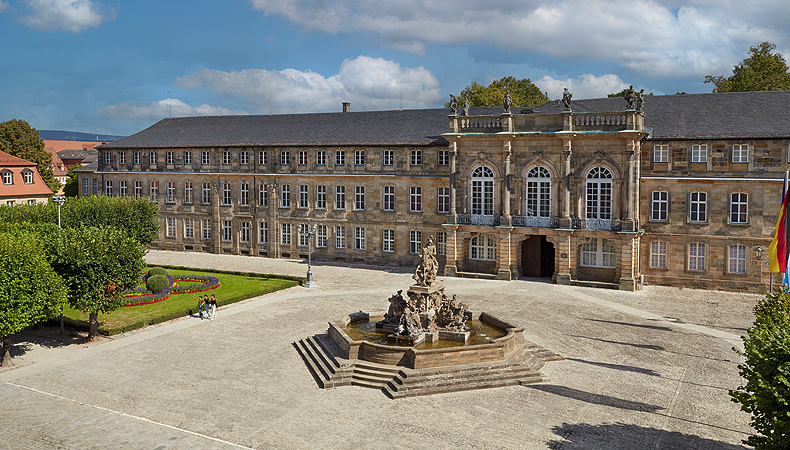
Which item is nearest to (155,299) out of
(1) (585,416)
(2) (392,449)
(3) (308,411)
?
(3) (308,411)

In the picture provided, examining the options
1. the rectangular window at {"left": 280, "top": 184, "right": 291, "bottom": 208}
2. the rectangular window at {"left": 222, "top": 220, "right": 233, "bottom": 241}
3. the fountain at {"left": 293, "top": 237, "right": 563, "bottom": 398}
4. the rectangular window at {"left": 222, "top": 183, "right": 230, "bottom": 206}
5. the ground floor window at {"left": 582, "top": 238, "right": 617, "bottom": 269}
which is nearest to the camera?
the fountain at {"left": 293, "top": 237, "right": 563, "bottom": 398}

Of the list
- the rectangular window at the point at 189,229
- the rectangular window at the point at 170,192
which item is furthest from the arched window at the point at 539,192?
the rectangular window at the point at 170,192

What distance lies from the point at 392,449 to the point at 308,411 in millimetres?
4537

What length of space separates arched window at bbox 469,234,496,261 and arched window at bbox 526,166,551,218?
415cm

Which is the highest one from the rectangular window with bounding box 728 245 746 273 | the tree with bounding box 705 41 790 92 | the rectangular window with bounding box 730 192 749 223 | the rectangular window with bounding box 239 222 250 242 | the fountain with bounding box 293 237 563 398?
the tree with bounding box 705 41 790 92

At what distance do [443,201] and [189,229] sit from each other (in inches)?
1129

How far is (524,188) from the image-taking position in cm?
5088

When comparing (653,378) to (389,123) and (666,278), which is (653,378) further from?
(389,123)

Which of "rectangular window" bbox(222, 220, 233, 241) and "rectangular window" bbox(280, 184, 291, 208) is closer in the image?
"rectangular window" bbox(280, 184, 291, 208)

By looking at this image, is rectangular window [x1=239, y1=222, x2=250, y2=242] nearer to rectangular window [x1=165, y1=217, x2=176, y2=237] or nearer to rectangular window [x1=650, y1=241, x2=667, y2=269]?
rectangular window [x1=165, y1=217, x2=176, y2=237]

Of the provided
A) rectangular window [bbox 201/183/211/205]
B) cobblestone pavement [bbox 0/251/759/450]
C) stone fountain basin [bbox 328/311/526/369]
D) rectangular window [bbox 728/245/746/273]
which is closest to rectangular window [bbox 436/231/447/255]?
cobblestone pavement [bbox 0/251/759/450]

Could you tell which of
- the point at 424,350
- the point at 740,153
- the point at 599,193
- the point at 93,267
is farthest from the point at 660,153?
the point at 93,267

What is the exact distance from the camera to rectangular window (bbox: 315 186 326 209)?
6131 cm

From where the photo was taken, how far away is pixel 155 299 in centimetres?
4306
